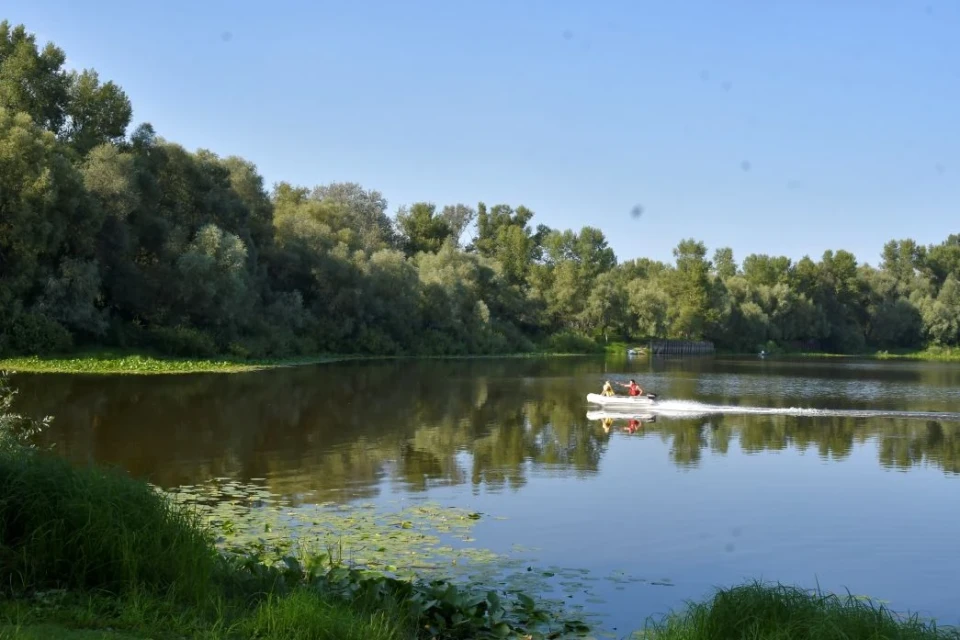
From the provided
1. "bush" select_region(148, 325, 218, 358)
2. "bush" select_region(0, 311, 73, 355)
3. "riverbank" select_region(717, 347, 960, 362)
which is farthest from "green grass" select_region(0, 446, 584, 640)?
"riverbank" select_region(717, 347, 960, 362)

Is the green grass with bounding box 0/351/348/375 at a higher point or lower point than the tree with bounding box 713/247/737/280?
lower

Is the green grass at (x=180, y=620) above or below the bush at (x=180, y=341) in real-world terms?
below

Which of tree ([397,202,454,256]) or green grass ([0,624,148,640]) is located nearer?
green grass ([0,624,148,640])

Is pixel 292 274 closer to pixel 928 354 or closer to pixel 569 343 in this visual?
pixel 569 343

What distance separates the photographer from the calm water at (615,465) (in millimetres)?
13484

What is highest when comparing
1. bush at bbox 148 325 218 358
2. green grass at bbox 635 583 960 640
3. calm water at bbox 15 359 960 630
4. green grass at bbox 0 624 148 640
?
bush at bbox 148 325 218 358

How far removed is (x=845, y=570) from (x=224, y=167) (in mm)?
59081

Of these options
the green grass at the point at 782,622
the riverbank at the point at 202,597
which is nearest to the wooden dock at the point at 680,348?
the riverbank at the point at 202,597

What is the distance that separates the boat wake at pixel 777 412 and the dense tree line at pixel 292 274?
97.7ft

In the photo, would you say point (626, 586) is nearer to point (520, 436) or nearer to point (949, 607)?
point (949, 607)

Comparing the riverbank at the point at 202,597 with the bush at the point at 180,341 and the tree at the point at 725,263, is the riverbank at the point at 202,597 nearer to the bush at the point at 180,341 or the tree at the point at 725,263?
the bush at the point at 180,341

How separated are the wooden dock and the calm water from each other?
69327 mm

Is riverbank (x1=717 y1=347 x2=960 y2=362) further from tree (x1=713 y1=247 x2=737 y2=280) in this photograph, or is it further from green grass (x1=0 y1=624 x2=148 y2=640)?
green grass (x1=0 y1=624 x2=148 y2=640)

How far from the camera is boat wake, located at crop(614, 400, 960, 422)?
35.5 metres
